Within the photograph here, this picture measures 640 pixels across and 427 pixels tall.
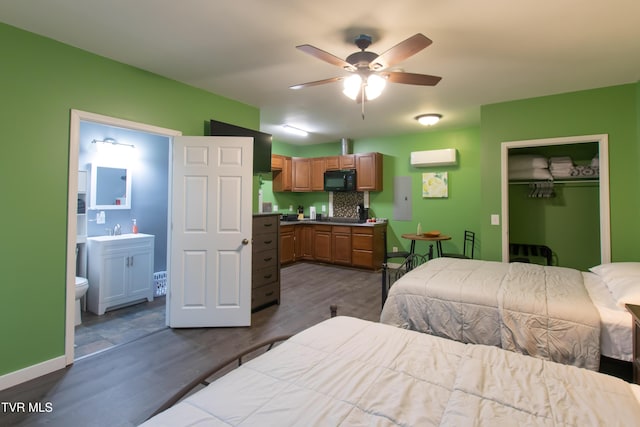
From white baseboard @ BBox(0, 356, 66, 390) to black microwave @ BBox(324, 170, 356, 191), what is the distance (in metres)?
4.84

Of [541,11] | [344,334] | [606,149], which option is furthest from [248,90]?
[606,149]

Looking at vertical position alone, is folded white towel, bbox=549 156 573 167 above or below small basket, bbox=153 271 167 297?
above

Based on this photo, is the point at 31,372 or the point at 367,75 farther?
the point at 367,75

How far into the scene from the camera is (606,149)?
3.33 m

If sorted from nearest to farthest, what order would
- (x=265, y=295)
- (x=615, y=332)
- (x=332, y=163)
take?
(x=615, y=332) → (x=265, y=295) → (x=332, y=163)

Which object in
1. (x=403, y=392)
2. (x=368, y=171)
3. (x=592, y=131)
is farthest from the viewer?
(x=368, y=171)

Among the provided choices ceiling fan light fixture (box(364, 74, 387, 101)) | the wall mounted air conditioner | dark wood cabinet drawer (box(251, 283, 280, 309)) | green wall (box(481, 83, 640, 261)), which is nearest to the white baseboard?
dark wood cabinet drawer (box(251, 283, 280, 309))

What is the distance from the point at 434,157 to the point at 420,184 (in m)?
0.61

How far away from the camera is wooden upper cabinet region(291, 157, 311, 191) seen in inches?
264

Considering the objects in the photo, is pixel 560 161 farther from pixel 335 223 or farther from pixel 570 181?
pixel 335 223

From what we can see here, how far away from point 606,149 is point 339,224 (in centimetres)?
400

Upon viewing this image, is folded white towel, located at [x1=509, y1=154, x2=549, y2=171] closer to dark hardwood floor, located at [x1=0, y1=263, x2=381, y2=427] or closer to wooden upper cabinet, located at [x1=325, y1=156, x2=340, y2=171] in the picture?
dark hardwood floor, located at [x1=0, y1=263, x2=381, y2=427]

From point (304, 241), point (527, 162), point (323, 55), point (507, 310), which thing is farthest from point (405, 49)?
point (304, 241)

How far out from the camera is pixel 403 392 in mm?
1116
